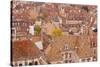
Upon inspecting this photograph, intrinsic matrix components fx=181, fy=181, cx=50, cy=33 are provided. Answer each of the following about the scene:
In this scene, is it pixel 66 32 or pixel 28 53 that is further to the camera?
pixel 66 32

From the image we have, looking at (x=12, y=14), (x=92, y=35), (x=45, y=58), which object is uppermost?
→ (x=12, y=14)

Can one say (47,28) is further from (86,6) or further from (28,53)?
(86,6)

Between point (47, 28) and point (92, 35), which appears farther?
point (92, 35)

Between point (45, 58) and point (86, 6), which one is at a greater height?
point (86, 6)

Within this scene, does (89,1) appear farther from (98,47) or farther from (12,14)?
(12,14)

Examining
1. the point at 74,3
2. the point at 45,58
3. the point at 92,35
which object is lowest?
the point at 45,58
